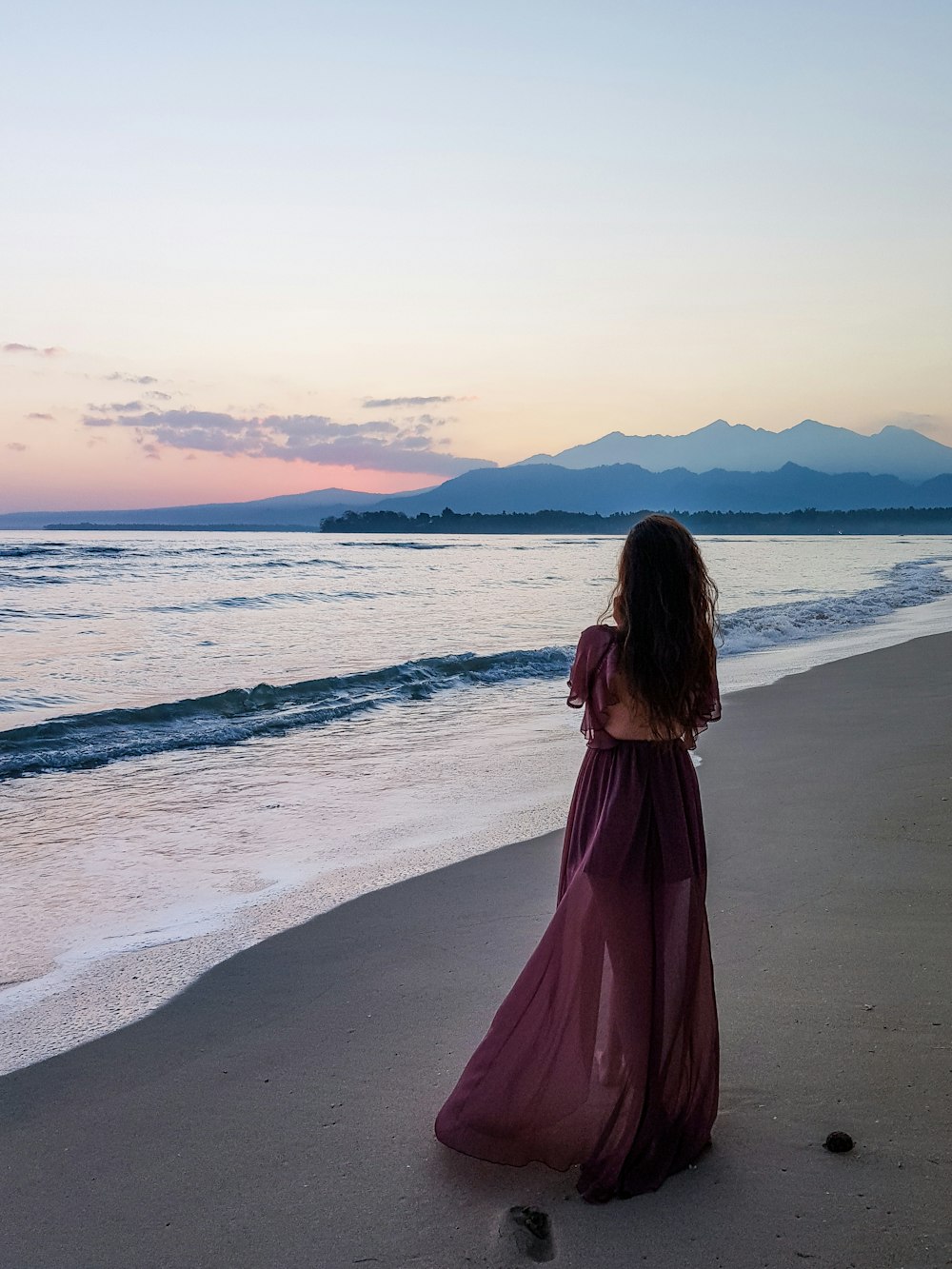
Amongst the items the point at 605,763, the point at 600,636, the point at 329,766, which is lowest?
the point at 329,766

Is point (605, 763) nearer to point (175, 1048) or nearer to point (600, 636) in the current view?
point (600, 636)

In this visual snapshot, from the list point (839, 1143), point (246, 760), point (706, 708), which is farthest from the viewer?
point (246, 760)

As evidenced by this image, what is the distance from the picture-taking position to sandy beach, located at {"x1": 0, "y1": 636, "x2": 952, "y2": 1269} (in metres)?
2.40

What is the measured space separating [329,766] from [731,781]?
3.43 metres

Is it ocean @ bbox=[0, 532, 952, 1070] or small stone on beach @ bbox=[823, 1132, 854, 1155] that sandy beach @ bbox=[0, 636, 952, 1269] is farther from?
ocean @ bbox=[0, 532, 952, 1070]

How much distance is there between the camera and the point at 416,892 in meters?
4.97

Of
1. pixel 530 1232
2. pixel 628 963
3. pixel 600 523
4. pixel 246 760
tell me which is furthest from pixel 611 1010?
pixel 600 523

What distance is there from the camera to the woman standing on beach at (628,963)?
106 inches

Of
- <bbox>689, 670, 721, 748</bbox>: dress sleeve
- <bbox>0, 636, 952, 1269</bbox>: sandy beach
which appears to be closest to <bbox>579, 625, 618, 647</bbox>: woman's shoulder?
<bbox>689, 670, 721, 748</bbox>: dress sleeve

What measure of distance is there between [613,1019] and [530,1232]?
22.0 inches

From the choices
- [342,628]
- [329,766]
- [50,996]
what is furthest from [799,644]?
[50,996]

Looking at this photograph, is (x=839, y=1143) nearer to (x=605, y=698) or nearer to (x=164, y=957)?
(x=605, y=698)

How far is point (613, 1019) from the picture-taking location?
106 inches

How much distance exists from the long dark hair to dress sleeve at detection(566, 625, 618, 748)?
0.04 meters
